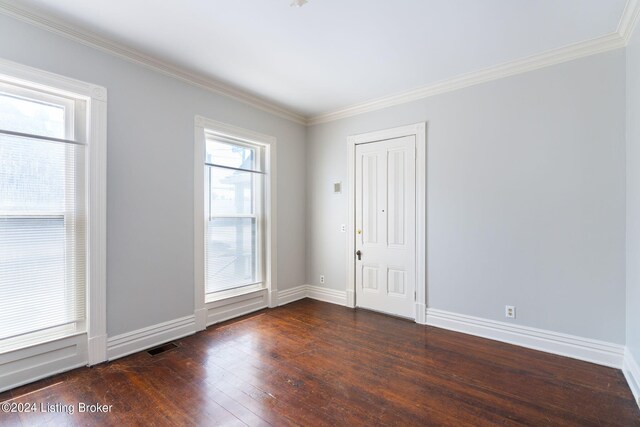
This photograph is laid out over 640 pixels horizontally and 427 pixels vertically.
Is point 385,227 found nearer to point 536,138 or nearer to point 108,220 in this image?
point 536,138

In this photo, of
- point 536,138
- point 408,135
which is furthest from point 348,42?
point 536,138

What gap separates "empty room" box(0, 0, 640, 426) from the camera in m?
2.23

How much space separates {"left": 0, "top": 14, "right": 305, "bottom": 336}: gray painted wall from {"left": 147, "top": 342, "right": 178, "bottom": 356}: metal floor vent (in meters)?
0.25

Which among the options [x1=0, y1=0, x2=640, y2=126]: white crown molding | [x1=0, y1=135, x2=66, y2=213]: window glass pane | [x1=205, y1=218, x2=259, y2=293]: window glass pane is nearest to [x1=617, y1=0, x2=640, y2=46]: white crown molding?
[x1=0, y1=0, x2=640, y2=126]: white crown molding

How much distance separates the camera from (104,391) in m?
2.25

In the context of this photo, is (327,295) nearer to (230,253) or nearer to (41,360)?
(230,253)

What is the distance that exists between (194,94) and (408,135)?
255cm

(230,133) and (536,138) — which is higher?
(230,133)

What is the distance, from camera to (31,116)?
2389 millimetres

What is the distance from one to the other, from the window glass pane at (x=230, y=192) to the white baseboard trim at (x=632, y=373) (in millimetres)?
3945

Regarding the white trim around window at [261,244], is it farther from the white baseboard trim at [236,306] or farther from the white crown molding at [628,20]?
the white crown molding at [628,20]

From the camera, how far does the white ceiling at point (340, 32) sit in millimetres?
2246

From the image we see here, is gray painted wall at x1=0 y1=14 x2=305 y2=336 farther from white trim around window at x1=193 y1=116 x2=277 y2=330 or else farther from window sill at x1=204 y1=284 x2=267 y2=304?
window sill at x1=204 y1=284 x2=267 y2=304

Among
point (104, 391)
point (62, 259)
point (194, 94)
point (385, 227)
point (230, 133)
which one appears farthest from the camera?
point (385, 227)
